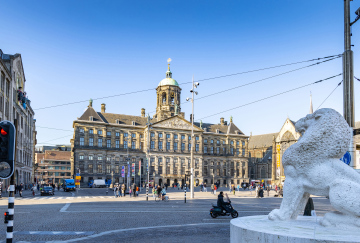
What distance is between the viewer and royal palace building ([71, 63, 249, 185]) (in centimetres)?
7688

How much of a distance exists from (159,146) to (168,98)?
1191cm

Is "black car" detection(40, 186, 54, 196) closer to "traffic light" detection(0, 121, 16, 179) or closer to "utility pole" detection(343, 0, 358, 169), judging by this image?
"traffic light" detection(0, 121, 16, 179)

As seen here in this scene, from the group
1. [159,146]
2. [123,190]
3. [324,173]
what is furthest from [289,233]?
[159,146]

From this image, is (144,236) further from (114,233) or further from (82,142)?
(82,142)

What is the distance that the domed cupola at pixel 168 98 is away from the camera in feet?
280

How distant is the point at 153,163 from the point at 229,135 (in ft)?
74.7

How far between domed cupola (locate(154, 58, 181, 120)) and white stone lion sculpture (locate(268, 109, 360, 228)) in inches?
3067

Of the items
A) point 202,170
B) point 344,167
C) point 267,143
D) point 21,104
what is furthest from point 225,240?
point 267,143

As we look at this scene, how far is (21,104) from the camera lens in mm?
50750

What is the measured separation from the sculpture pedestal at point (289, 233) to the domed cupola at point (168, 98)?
3091 inches

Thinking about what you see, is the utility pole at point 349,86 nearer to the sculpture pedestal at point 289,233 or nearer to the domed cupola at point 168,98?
the sculpture pedestal at point 289,233

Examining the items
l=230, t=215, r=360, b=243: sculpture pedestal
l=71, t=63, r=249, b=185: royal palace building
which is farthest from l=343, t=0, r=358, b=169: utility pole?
l=71, t=63, r=249, b=185: royal palace building

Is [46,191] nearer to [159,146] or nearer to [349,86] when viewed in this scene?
[349,86]

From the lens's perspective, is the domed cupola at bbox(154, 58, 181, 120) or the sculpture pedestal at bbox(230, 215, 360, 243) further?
the domed cupola at bbox(154, 58, 181, 120)
